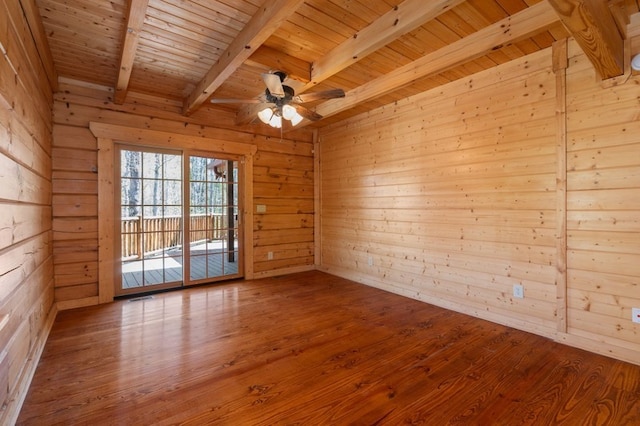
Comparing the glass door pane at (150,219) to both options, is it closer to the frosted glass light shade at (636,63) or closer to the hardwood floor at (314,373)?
the hardwood floor at (314,373)

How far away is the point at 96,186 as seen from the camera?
143 inches

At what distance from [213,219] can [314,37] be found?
3042mm

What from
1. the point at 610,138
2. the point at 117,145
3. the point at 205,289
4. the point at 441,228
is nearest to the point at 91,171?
the point at 117,145

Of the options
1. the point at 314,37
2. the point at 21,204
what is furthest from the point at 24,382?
the point at 314,37

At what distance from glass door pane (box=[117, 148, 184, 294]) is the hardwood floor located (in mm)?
858

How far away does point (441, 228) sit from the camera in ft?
11.7

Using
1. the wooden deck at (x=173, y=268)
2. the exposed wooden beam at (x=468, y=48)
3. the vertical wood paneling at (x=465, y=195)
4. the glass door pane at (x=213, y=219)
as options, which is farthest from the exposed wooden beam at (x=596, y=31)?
the wooden deck at (x=173, y=268)

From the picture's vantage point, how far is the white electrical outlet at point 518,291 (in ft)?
9.41

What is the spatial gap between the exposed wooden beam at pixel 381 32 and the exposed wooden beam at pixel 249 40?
2.55ft

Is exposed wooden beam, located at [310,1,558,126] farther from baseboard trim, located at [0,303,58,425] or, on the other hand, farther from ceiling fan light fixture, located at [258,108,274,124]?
baseboard trim, located at [0,303,58,425]

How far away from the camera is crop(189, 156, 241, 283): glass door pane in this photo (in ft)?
14.5

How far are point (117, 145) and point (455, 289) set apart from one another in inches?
181

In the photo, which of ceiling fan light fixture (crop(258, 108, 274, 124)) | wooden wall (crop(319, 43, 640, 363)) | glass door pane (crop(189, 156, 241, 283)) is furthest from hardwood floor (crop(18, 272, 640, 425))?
ceiling fan light fixture (crop(258, 108, 274, 124))

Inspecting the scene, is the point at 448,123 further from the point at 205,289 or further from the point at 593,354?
the point at 205,289
